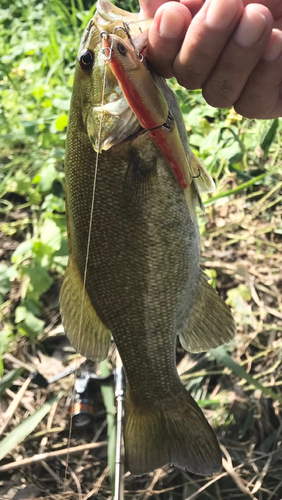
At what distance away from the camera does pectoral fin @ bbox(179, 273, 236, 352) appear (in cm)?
169

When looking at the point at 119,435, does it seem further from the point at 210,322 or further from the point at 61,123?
the point at 61,123

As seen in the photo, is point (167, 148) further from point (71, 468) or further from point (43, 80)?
point (43, 80)

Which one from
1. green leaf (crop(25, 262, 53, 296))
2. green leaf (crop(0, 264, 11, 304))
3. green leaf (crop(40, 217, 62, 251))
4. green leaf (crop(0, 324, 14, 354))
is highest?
green leaf (crop(40, 217, 62, 251))

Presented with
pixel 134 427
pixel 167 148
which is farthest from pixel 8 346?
pixel 167 148

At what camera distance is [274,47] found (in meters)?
1.20

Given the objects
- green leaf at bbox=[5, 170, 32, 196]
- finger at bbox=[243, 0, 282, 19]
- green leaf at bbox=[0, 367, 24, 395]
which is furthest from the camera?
green leaf at bbox=[5, 170, 32, 196]

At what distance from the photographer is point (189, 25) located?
118 centimetres

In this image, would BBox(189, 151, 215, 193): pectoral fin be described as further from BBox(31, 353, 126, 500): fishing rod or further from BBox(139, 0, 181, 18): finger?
BBox(31, 353, 126, 500): fishing rod

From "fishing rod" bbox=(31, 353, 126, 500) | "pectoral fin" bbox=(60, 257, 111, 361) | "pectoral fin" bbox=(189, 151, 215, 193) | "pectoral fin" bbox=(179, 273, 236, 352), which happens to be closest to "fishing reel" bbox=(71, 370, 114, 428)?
"fishing rod" bbox=(31, 353, 126, 500)

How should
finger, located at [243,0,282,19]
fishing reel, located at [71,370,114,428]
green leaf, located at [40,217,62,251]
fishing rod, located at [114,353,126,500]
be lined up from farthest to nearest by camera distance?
1. green leaf, located at [40,217,62,251]
2. fishing reel, located at [71,370,114,428]
3. fishing rod, located at [114,353,126,500]
4. finger, located at [243,0,282,19]

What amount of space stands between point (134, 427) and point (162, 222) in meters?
0.78

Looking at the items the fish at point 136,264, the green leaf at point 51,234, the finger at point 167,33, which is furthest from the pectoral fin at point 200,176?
the green leaf at point 51,234

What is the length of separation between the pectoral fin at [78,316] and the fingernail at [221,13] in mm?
896

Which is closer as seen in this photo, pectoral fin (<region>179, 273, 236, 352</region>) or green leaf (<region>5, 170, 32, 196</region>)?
pectoral fin (<region>179, 273, 236, 352</region>)
